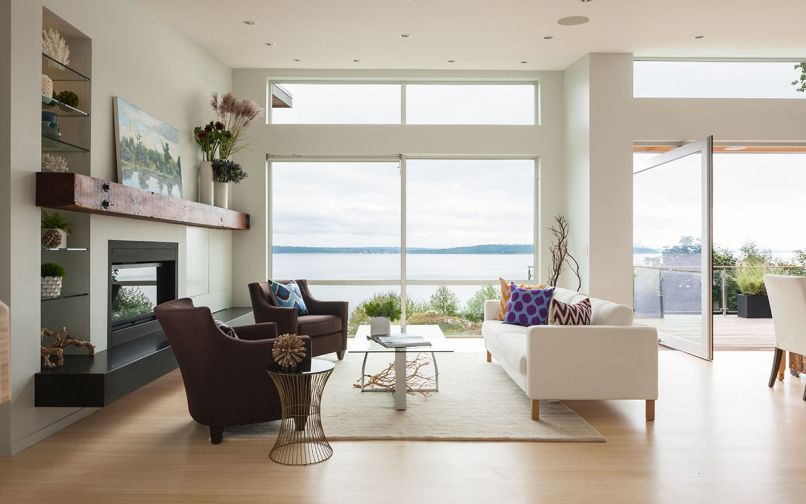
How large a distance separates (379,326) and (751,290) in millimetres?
5312

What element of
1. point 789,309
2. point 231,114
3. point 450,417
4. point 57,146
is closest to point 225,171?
point 231,114

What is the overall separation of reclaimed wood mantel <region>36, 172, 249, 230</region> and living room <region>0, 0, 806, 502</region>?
0.8 inches

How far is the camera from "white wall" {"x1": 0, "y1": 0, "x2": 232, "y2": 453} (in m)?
3.29

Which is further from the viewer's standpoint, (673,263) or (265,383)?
(673,263)

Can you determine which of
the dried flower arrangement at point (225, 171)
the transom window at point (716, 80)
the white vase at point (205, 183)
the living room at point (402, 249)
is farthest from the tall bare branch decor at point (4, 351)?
the transom window at point (716, 80)

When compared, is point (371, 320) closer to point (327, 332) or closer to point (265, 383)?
point (327, 332)

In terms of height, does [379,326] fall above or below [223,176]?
below

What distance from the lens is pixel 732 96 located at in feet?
22.2

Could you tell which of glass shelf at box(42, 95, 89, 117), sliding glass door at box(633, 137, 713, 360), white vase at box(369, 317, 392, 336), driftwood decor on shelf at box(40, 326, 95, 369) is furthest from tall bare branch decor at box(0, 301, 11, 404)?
sliding glass door at box(633, 137, 713, 360)

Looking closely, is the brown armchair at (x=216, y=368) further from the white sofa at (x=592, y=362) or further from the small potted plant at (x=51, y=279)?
the white sofa at (x=592, y=362)

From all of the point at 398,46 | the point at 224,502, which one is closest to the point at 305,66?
the point at 398,46

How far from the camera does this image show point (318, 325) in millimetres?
5520

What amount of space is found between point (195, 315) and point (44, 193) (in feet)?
3.81

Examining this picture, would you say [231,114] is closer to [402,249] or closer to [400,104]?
[400,104]
